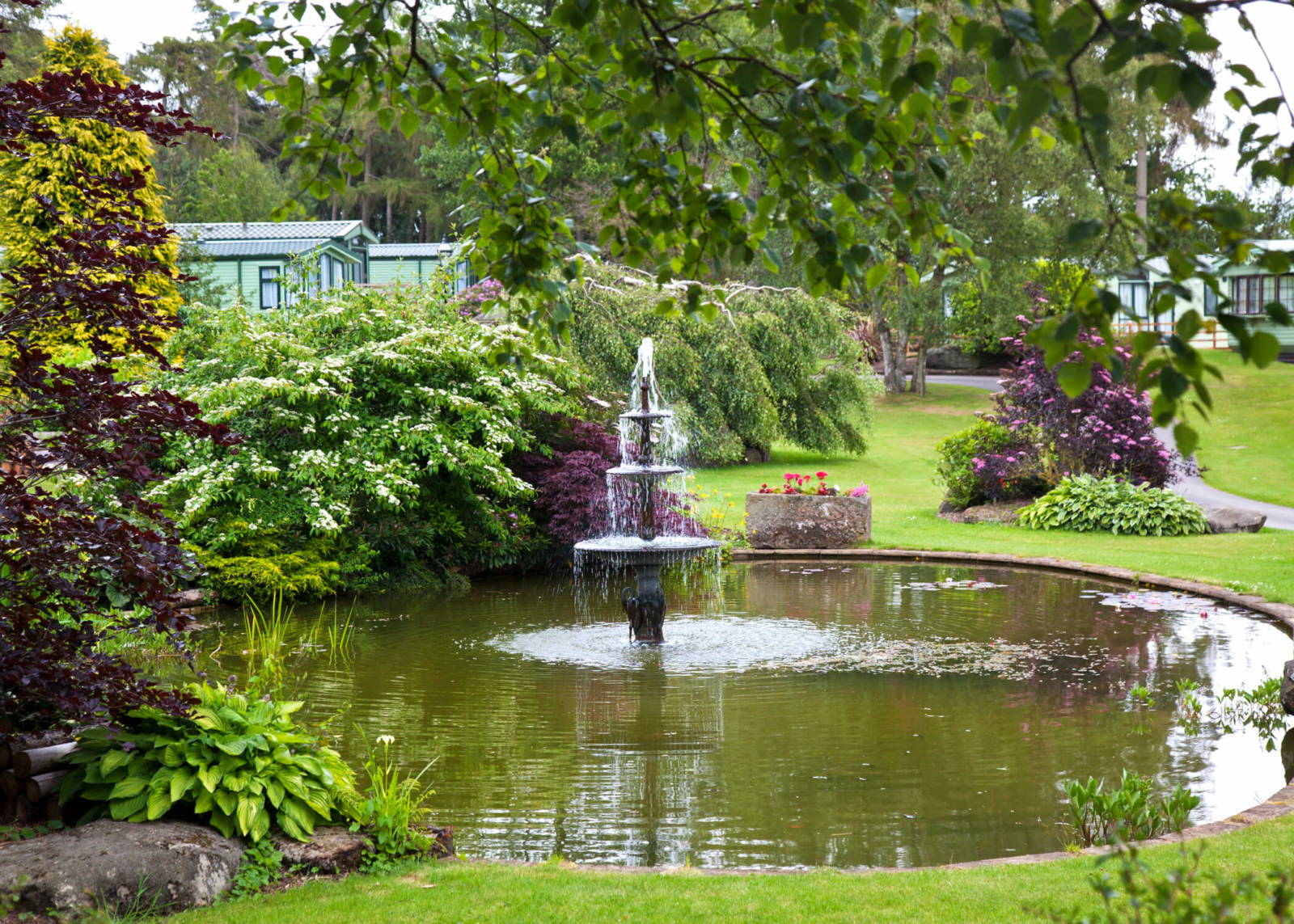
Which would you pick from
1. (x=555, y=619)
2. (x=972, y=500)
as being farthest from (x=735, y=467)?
(x=555, y=619)

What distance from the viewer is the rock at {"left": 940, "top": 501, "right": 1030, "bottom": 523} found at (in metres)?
18.0

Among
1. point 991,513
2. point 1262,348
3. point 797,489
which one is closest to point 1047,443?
point 991,513

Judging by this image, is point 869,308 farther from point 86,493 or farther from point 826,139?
point 826,139

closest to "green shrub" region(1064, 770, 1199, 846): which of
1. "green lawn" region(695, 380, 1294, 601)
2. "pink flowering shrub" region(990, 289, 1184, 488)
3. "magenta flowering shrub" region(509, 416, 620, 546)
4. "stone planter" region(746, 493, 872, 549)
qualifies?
"green lawn" region(695, 380, 1294, 601)

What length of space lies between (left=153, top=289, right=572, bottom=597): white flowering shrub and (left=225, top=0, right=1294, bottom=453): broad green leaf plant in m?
8.08

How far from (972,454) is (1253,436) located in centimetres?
1562

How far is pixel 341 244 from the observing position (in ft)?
128

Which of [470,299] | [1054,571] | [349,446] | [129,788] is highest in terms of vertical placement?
[470,299]

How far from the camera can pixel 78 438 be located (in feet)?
15.6

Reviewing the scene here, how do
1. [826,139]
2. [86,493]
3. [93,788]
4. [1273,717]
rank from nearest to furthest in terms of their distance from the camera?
[826,139]
[93,788]
[1273,717]
[86,493]

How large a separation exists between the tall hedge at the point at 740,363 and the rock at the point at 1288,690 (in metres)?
13.2

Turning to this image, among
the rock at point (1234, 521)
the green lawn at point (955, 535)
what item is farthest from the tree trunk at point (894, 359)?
the rock at point (1234, 521)

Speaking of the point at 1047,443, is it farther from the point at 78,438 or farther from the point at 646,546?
the point at 78,438

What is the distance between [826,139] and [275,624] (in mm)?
8014
